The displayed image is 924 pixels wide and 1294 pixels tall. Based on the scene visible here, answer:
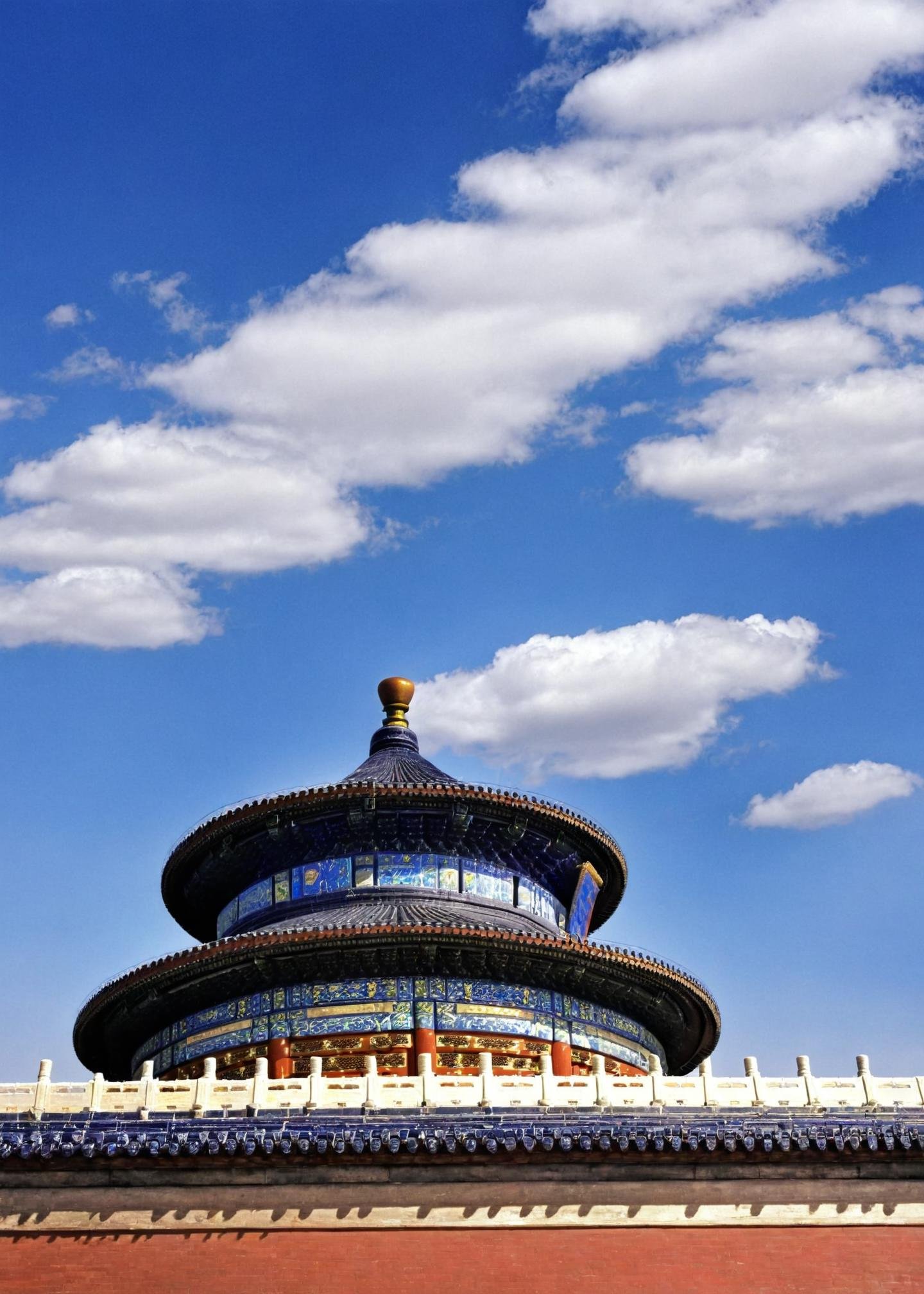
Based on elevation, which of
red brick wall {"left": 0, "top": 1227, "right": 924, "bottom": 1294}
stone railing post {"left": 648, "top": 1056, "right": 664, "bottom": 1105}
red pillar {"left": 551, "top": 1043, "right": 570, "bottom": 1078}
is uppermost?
red pillar {"left": 551, "top": 1043, "right": 570, "bottom": 1078}

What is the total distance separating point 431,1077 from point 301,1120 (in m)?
2.02

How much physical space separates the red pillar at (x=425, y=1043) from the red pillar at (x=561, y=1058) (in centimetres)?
238

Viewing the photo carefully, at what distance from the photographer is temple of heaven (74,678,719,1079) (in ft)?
93.6

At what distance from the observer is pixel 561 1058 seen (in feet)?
95.6

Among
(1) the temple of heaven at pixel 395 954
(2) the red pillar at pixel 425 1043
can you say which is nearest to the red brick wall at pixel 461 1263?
(1) the temple of heaven at pixel 395 954

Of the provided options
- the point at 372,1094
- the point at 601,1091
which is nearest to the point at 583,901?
the point at 601,1091

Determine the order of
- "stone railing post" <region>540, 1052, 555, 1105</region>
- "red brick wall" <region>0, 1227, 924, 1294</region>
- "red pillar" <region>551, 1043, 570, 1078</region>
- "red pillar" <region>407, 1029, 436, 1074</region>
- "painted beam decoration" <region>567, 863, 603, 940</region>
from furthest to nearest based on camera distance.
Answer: "painted beam decoration" <region>567, 863, 603, 940</region> < "red pillar" <region>551, 1043, 570, 1078</region> < "red pillar" <region>407, 1029, 436, 1074</region> < "stone railing post" <region>540, 1052, 555, 1105</region> < "red brick wall" <region>0, 1227, 924, 1294</region>

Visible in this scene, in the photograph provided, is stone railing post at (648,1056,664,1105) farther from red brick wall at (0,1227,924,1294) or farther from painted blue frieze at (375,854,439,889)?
painted blue frieze at (375,854,439,889)

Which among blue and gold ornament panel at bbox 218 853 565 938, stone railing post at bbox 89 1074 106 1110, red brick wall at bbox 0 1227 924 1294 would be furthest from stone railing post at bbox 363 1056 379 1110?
blue and gold ornament panel at bbox 218 853 565 938

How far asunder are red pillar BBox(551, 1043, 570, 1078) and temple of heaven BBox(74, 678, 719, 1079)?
0.18 ft

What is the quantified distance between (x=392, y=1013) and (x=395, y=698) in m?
11.0

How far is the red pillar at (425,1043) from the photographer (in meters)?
28.0

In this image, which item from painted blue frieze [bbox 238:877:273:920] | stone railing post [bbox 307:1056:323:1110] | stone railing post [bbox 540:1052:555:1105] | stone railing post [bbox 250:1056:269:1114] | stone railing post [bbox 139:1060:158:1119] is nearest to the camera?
stone railing post [bbox 250:1056:269:1114]

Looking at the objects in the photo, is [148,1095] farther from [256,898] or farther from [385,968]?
[256,898]
